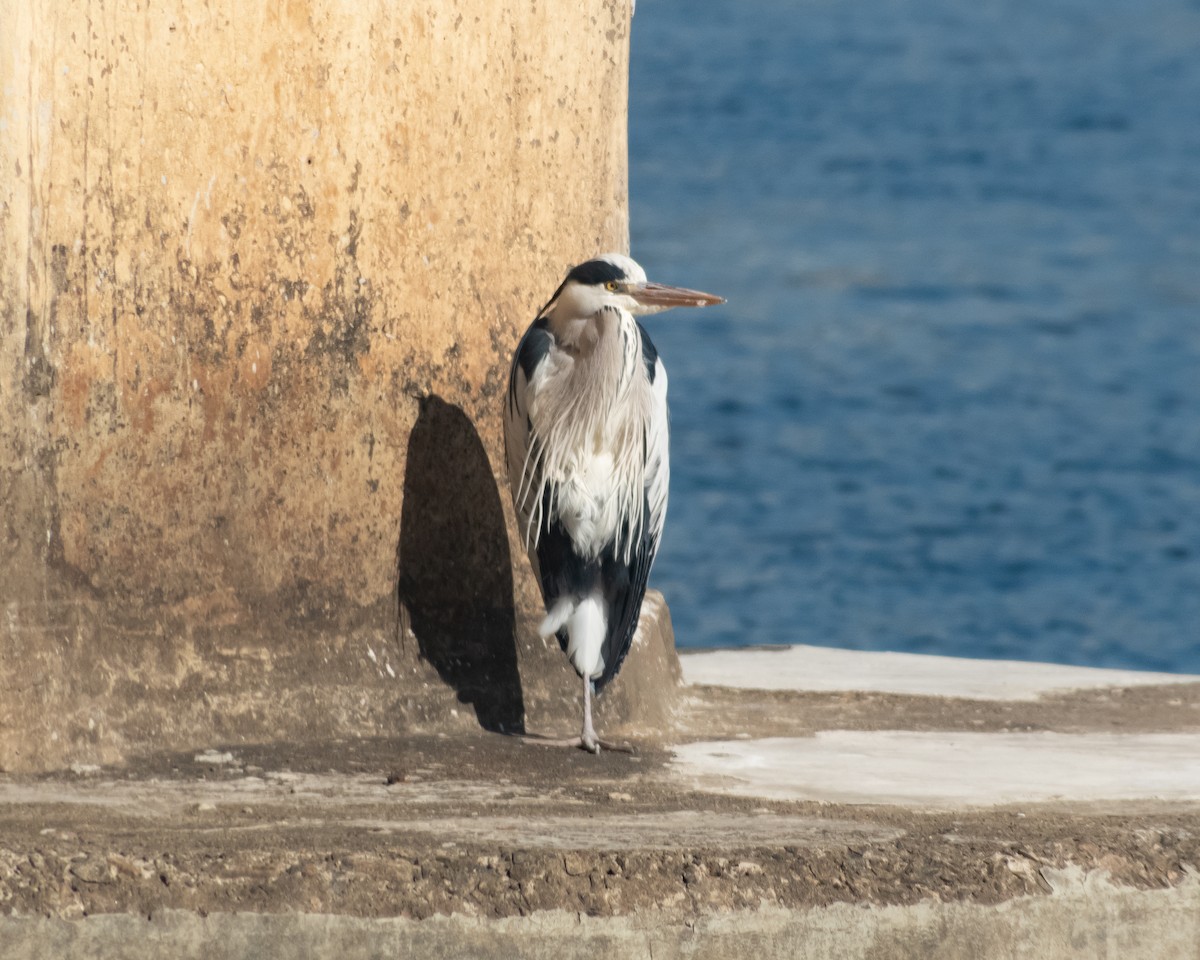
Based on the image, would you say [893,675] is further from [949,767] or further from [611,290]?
[611,290]

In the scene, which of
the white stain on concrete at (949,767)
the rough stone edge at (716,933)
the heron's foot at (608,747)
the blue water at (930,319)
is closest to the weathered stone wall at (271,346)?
the heron's foot at (608,747)

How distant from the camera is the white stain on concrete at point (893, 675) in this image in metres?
5.89

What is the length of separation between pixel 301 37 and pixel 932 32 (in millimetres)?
32391

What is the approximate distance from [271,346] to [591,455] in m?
0.66

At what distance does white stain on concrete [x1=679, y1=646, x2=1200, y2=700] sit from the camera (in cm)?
589

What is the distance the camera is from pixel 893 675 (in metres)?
6.06

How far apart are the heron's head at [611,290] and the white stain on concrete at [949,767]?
915mm

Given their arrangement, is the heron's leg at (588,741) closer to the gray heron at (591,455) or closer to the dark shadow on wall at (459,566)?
the gray heron at (591,455)

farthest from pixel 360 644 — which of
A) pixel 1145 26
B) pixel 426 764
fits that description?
pixel 1145 26

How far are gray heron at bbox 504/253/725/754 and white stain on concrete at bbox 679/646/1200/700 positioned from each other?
1.01 m

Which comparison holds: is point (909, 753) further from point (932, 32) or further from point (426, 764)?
point (932, 32)

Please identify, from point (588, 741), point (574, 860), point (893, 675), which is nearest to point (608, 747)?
point (588, 741)

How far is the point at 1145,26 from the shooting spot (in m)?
35.1

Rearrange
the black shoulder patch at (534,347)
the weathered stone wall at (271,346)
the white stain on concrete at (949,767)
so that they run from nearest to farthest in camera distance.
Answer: the weathered stone wall at (271,346)
the white stain on concrete at (949,767)
the black shoulder patch at (534,347)
